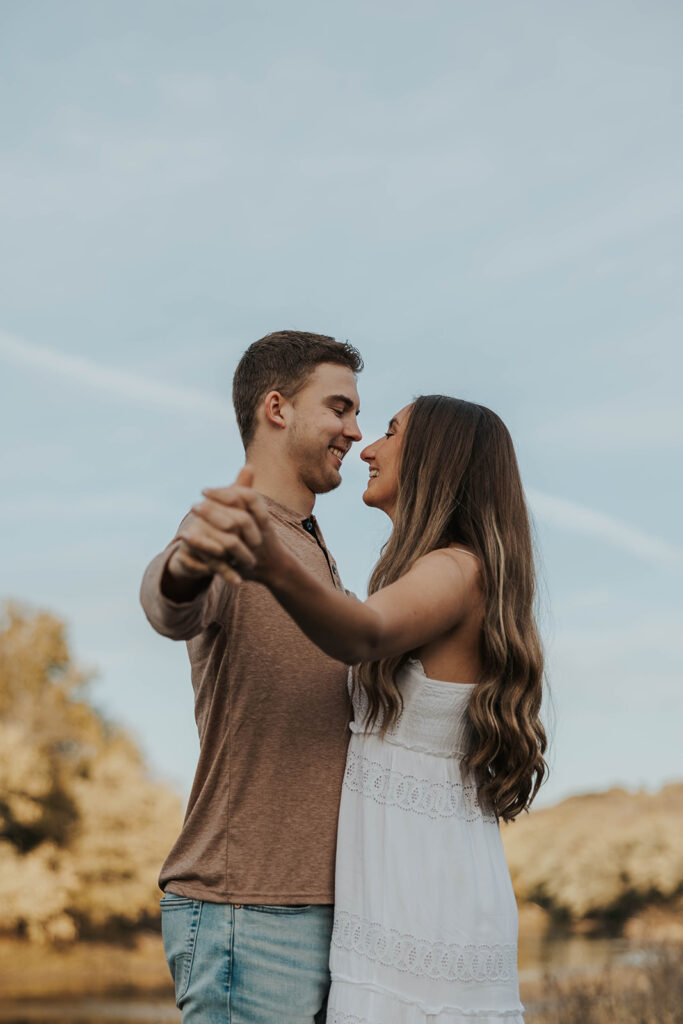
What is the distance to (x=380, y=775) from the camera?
8.16 feet

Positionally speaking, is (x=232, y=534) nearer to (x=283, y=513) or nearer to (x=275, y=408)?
(x=283, y=513)

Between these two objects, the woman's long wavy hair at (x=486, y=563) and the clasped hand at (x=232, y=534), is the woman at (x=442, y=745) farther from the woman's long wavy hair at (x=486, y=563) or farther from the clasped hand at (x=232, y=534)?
the clasped hand at (x=232, y=534)

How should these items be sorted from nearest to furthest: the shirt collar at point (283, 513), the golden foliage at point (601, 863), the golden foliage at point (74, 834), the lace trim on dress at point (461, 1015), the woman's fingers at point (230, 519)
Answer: the woman's fingers at point (230, 519) → the lace trim on dress at point (461, 1015) → the shirt collar at point (283, 513) → the golden foliage at point (601, 863) → the golden foliage at point (74, 834)

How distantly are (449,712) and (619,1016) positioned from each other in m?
5.32

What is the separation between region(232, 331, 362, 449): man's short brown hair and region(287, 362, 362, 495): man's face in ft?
0.11

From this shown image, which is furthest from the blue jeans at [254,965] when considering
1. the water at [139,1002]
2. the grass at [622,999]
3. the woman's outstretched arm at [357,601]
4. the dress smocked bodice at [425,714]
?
the water at [139,1002]

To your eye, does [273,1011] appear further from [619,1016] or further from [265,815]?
[619,1016]

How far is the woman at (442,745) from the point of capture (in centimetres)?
235

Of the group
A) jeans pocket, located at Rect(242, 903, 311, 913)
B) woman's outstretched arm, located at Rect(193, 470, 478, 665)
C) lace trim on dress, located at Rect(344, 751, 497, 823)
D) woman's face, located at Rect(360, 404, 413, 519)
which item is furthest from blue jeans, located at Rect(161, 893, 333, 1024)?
woman's face, located at Rect(360, 404, 413, 519)

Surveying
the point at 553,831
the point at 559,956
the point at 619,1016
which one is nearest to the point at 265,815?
the point at 619,1016

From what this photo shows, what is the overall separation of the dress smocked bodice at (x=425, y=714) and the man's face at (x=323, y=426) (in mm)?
662

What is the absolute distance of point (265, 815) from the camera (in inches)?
94.9

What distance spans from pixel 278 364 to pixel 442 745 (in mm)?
1171

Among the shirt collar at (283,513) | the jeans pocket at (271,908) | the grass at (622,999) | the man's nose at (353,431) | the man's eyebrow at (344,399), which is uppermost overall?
the man's eyebrow at (344,399)
